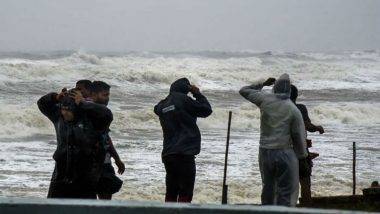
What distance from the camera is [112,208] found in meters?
3.00

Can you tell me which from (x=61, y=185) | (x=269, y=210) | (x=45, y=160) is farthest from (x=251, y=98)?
(x=45, y=160)

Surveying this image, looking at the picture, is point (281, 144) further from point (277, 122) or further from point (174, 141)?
point (174, 141)

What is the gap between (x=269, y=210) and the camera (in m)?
3.00

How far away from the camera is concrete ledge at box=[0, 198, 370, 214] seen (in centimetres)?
301

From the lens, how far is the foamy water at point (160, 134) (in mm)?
10648

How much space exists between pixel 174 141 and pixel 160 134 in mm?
11964

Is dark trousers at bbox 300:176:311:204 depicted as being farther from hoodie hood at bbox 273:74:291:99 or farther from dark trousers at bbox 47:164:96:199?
dark trousers at bbox 47:164:96:199

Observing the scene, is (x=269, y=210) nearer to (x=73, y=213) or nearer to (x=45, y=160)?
(x=73, y=213)

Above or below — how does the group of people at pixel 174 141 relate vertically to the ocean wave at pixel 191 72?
below

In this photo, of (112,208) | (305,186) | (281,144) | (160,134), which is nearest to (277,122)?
(281,144)

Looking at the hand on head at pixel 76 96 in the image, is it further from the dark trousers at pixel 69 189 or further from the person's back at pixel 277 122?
the person's back at pixel 277 122

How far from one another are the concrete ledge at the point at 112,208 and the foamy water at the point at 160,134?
21.9 ft

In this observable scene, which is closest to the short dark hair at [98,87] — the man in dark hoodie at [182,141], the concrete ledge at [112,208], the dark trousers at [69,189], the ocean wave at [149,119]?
the man in dark hoodie at [182,141]

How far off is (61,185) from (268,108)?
2.06 meters
